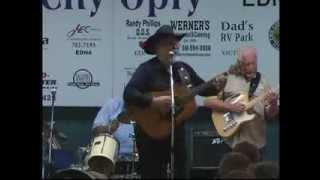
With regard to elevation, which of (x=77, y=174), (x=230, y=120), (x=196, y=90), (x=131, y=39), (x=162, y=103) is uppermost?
(x=131, y=39)

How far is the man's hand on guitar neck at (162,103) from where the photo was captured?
8672 millimetres

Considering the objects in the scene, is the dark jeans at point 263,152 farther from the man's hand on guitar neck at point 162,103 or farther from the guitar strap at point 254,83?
the man's hand on guitar neck at point 162,103

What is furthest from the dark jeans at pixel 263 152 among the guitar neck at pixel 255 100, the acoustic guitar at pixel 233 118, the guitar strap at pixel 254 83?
the guitar strap at pixel 254 83

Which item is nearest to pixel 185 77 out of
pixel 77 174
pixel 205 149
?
pixel 205 149

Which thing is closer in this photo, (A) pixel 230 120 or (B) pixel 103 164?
(B) pixel 103 164

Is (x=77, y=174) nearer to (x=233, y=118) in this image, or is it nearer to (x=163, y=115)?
(x=163, y=115)

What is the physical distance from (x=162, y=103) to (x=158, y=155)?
0.46 m

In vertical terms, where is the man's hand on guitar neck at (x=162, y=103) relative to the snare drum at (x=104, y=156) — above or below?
above

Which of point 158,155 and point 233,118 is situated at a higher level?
point 233,118

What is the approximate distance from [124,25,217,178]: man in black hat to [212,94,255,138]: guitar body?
0.22 metres

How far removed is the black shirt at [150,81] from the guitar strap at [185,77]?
0.06 ft

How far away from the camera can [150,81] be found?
8.74m
